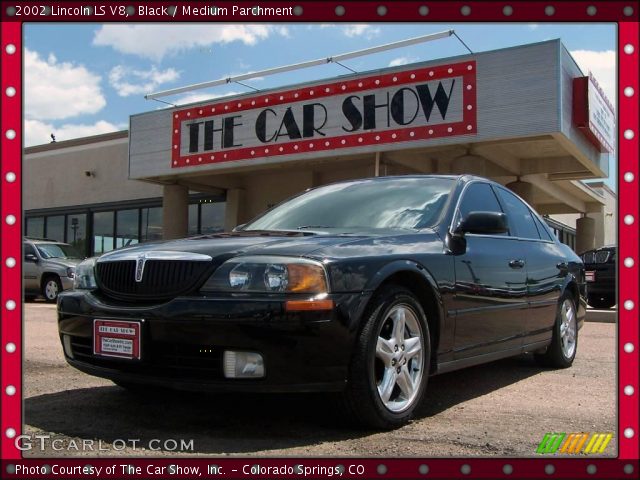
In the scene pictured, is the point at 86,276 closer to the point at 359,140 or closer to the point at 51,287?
the point at 359,140

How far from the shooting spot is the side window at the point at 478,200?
4354 mm

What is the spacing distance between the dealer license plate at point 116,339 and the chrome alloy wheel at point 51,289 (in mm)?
12121

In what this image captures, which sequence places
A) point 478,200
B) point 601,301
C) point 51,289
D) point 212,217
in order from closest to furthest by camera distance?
point 478,200 < point 601,301 < point 51,289 < point 212,217

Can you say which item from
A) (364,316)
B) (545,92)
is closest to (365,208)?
(364,316)

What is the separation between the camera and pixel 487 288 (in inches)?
166

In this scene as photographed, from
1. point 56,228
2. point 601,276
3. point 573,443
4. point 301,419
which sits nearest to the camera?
point 573,443

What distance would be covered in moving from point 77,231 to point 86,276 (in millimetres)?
21653

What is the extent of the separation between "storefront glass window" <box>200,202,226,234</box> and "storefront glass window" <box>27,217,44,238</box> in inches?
337

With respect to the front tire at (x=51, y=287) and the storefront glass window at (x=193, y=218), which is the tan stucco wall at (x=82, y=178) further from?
the front tire at (x=51, y=287)

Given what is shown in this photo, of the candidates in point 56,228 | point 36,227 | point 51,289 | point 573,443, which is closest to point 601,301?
point 573,443

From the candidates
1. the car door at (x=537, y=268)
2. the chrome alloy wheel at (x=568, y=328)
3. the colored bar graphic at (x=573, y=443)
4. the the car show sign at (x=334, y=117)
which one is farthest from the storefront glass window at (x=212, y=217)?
the colored bar graphic at (x=573, y=443)

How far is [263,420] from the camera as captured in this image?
344 centimetres

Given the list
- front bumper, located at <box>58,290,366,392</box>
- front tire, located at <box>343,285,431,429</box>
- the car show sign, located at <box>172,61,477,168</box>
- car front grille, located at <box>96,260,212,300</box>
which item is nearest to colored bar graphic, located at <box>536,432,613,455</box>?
front tire, located at <box>343,285,431,429</box>

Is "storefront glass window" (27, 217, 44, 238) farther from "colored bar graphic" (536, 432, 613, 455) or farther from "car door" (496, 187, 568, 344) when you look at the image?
"colored bar graphic" (536, 432, 613, 455)
